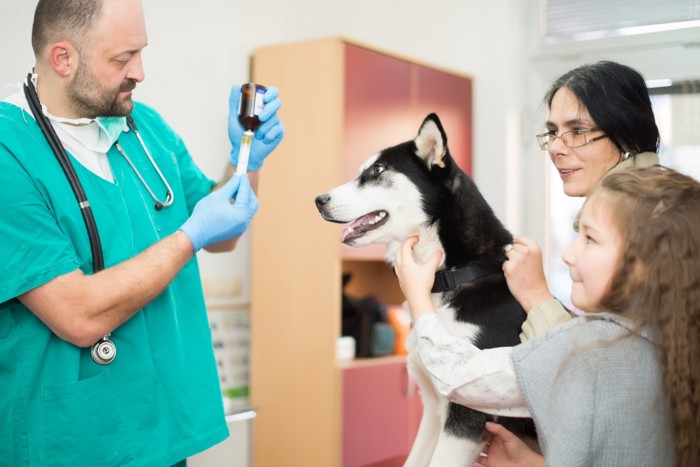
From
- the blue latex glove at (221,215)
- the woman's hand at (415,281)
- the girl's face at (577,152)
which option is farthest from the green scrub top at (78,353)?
the girl's face at (577,152)

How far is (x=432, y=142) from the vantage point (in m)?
1.66

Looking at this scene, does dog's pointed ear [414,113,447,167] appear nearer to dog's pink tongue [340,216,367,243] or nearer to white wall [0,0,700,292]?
dog's pink tongue [340,216,367,243]

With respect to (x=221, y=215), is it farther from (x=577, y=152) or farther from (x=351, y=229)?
(x=577, y=152)

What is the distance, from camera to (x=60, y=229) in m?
1.37

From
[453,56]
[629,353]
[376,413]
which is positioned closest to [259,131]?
[629,353]

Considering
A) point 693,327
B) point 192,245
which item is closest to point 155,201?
→ point 192,245

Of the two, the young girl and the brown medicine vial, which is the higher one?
the brown medicine vial

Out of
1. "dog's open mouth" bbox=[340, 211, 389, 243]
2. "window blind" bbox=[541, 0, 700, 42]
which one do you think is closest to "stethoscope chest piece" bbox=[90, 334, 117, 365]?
"dog's open mouth" bbox=[340, 211, 389, 243]

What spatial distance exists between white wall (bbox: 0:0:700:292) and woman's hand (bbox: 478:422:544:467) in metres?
1.88

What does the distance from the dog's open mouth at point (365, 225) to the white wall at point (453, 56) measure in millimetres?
1396

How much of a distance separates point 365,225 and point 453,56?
246 centimetres

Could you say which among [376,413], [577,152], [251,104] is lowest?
[376,413]

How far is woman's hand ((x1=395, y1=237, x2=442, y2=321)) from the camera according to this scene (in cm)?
123

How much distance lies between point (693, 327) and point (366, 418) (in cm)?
219
